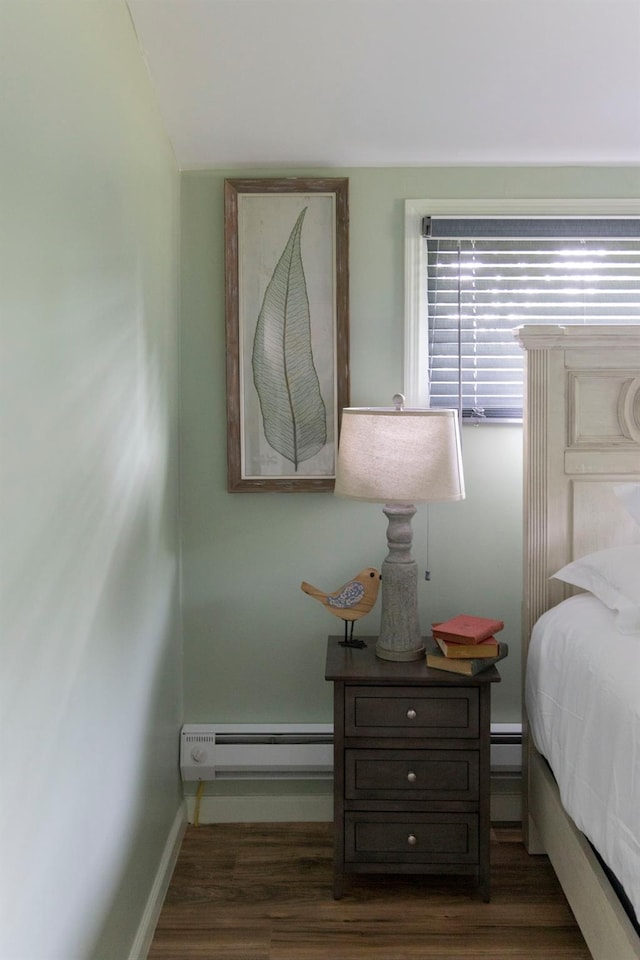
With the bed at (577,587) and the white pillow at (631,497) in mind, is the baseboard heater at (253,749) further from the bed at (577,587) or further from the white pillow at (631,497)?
the white pillow at (631,497)

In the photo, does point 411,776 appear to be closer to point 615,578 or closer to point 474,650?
point 474,650

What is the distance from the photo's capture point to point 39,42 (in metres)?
1.36

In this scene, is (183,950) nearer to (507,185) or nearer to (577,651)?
(577,651)

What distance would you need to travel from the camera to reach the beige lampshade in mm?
2250

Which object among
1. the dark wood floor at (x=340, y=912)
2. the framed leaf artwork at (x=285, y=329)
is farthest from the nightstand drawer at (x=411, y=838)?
the framed leaf artwork at (x=285, y=329)

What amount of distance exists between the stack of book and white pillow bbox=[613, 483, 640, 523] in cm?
50

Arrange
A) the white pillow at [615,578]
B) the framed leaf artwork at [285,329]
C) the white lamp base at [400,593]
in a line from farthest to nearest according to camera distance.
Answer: the framed leaf artwork at [285,329] < the white lamp base at [400,593] < the white pillow at [615,578]

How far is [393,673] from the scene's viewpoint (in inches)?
90.5

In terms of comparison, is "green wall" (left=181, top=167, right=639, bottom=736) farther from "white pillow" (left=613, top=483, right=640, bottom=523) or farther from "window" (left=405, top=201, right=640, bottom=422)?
"white pillow" (left=613, top=483, right=640, bottom=523)

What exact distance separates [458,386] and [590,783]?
4.36 feet

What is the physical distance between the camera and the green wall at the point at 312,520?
2709 millimetres

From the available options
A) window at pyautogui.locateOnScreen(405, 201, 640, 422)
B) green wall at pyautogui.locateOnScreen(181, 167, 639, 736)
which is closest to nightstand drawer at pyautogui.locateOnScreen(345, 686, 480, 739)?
green wall at pyautogui.locateOnScreen(181, 167, 639, 736)

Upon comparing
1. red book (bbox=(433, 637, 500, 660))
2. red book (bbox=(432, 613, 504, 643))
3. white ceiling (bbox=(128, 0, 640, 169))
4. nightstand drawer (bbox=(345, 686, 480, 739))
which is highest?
white ceiling (bbox=(128, 0, 640, 169))

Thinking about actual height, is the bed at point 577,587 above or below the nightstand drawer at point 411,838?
above
